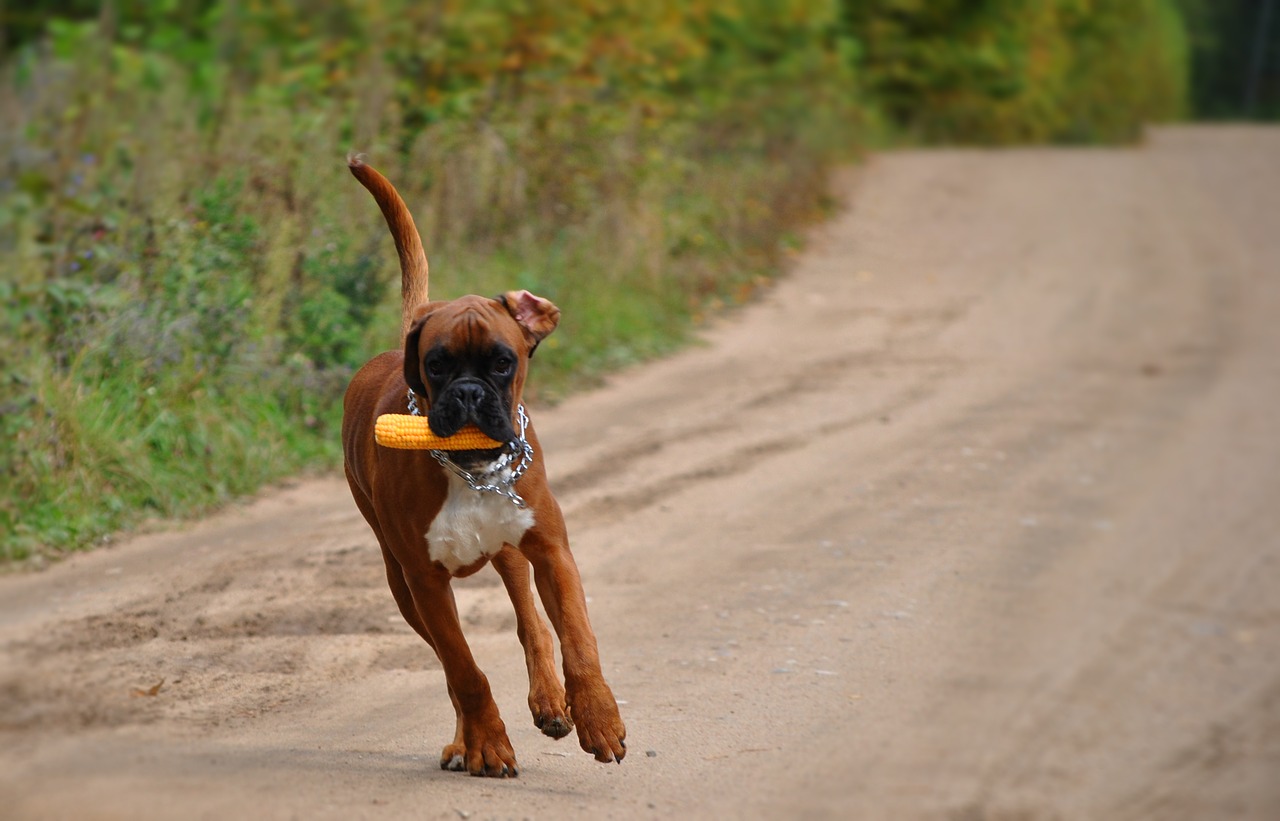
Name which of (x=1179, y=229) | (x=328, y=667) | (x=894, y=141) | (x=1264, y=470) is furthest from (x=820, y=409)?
(x=894, y=141)

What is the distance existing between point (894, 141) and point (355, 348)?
20814 millimetres

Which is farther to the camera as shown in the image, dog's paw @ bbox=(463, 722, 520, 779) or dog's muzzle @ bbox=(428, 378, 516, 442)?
dog's paw @ bbox=(463, 722, 520, 779)

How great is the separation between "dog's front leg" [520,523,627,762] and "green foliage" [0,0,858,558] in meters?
3.72

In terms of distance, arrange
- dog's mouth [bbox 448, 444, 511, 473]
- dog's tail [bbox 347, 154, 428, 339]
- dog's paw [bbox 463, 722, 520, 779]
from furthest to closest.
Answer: dog's tail [bbox 347, 154, 428, 339] → dog's paw [bbox 463, 722, 520, 779] → dog's mouth [bbox 448, 444, 511, 473]

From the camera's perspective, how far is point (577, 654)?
403 cm

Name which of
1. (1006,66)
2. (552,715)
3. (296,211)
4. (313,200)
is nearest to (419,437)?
(552,715)

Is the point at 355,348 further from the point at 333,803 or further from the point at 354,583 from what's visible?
the point at 333,803

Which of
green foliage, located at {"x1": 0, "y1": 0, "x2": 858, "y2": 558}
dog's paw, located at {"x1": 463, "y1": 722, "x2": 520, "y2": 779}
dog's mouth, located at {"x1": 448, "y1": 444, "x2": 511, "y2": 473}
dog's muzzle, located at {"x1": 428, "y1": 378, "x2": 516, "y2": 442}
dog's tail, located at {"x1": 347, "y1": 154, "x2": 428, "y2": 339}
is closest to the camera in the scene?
dog's muzzle, located at {"x1": 428, "y1": 378, "x2": 516, "y2": 442}

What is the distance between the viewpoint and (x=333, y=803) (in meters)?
4.01

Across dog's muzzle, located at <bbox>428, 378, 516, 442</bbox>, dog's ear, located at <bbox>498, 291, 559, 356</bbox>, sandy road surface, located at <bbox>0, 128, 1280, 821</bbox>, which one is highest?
dog's ear, located at <bbox>498, 291, 559, 356</bbox>

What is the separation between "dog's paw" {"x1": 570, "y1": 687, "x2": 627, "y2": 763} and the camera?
156 inches

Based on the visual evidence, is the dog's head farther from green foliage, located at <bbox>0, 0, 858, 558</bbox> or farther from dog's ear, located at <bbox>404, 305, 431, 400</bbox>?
green foliage, located at <bbox>0, 0, 858, 558</bbox>

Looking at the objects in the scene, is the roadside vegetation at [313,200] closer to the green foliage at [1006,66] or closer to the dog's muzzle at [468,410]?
the dog's muzzle at [468,410]

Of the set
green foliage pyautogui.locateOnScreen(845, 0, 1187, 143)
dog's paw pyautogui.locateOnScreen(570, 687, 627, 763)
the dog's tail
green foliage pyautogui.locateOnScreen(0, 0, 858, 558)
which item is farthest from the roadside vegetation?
green foliage pyautogui.locateOnScreen(845, 0, 1187, 143)
